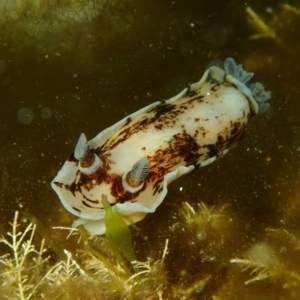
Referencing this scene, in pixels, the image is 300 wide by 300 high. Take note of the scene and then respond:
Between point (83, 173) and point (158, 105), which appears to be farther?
point (158, 105)

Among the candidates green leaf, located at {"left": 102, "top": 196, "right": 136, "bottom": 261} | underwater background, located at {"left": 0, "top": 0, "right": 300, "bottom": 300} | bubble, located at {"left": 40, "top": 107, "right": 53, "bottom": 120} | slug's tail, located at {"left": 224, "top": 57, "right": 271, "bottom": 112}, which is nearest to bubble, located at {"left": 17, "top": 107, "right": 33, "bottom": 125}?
underwater background, located at {"left": 0, "top": 0, "right": 300, "bottom": 300}

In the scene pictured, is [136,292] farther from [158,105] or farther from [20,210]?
[158,105]

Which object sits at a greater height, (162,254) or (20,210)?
(20,210)

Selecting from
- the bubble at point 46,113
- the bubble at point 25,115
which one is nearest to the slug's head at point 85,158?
the bubble at point 46,113

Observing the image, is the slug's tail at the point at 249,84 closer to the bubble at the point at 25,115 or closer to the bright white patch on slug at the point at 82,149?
the bright white patch on slug at the point at 82,149

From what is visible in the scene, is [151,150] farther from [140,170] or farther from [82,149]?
[82,149]

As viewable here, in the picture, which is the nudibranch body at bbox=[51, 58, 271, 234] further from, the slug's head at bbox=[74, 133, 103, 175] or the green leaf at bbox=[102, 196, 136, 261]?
the green leaf at bbox=[102, 196, 136, 261]

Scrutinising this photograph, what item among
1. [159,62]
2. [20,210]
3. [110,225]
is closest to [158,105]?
[159,62]
